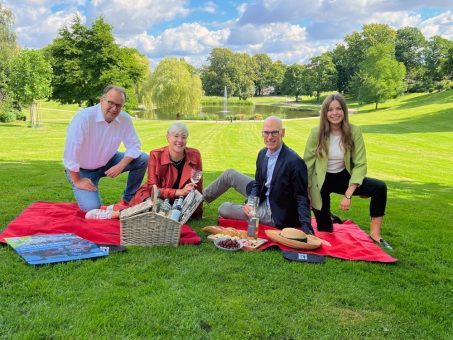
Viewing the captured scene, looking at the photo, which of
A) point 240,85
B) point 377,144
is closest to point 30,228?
point 377,144

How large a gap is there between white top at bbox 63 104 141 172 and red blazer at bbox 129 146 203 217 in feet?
3.19

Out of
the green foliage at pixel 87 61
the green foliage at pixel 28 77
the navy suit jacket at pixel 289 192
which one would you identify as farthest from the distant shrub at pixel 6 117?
the navy suit jacket at pixel 289 192

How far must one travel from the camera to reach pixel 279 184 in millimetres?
5125

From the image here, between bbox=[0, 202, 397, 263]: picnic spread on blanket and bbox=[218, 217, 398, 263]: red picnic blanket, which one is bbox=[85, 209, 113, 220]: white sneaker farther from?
bbox=[218, 217, 398, 263]: red picnic blanket

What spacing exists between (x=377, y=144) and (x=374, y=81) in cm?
4117

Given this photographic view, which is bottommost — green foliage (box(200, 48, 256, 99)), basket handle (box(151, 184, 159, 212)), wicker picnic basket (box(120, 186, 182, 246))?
wicker picnic basket (box(120, 186, 182, 246))

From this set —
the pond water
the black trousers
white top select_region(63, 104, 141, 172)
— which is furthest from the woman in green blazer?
the pond water

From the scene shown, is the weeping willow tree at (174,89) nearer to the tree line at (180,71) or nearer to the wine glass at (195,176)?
the tree line at (180,71)

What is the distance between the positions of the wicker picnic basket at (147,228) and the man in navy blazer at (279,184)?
1083 millimetres

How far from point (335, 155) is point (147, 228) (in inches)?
102

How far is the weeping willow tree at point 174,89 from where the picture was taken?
156 feet

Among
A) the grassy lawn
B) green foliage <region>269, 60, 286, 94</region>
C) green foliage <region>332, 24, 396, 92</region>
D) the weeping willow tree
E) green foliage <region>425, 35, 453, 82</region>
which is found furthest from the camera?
green foliage <region>269, 60, 286, 94</region>

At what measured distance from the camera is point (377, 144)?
76.9ft

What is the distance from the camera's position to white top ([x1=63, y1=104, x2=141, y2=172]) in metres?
5.70
